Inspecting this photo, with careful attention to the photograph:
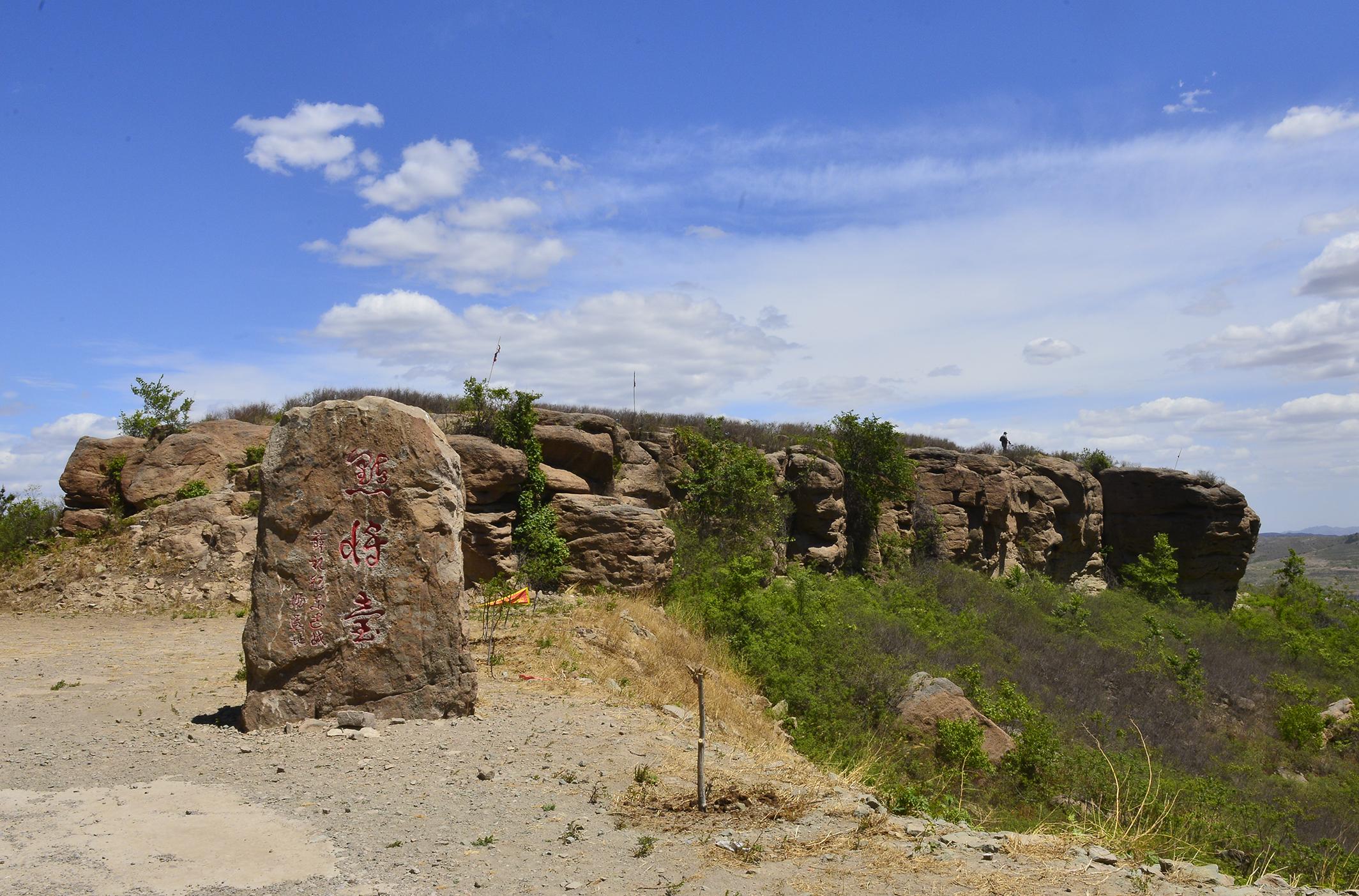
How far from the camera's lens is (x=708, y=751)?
7215 millimetres

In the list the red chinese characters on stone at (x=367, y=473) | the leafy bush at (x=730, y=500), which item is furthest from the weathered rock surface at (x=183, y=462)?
the red chinese characters on stone at (x=367, y=473)

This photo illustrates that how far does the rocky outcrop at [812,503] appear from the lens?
67.5 feet

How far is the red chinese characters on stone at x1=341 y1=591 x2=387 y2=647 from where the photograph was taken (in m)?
7.34

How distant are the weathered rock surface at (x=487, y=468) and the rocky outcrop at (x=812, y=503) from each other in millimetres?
7521

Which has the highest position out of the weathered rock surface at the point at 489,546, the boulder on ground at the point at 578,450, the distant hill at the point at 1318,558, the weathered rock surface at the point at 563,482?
the boulder on ground at the point at 578,450

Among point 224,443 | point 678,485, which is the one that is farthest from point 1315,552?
point 224,443

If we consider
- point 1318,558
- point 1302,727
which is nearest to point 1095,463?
point 1302,727

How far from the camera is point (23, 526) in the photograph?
50.9 ft

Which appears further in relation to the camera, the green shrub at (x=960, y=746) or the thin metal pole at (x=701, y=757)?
the green shrub at (x=960, y=746)

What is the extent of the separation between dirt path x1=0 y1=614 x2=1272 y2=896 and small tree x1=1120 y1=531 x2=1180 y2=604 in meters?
21.4

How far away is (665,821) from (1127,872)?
264cm

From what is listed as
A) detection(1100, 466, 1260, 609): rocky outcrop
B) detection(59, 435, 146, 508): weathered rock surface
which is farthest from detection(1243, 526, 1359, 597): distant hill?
→ detection(59, 435, 146, 508): weathered rock surface

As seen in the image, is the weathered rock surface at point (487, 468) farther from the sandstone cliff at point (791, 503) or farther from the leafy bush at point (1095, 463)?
the leafy bush at point (1095, 463)

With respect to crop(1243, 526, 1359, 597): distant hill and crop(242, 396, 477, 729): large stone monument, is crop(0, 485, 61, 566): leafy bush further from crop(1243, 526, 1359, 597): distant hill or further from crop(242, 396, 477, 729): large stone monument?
crop(1243, 526, 1359, 597): distant hill
